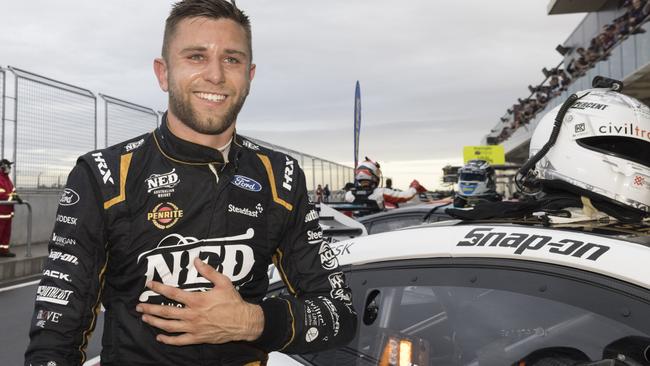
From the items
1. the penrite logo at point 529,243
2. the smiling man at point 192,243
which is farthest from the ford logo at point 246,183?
the penrite logo at point 529,243

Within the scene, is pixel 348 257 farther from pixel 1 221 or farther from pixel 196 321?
pixel 1 221

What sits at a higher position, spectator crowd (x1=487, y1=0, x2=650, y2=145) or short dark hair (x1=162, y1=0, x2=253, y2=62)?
spectator crowd (x1=487, y1=0, x2=650, y2=145)

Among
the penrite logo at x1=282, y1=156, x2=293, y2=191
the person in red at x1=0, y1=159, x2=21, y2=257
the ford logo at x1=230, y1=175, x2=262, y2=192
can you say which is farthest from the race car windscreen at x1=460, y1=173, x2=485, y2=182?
the person in red at x1=0, y1=159, x2=21, y2=257

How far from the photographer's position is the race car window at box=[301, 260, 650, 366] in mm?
1450

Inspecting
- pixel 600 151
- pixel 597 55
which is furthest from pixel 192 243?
pixel 597 55

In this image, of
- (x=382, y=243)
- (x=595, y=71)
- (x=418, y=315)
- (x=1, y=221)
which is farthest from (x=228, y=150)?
(x=595, y=71)

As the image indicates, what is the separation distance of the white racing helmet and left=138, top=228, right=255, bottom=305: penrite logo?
5.52 ft

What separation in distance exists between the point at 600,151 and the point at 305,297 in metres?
1.65

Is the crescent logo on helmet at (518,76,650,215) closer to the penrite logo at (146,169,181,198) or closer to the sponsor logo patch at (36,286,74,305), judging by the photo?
the penrite logo at (146,169,181,198)

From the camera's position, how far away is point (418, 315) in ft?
6.30

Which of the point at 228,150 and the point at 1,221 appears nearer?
the point at 228,150

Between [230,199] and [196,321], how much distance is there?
375mm

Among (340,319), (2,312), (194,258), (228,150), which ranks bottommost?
(2,312)

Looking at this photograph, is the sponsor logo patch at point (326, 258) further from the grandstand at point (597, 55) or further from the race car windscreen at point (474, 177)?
the grandstand at point (597, 55)
